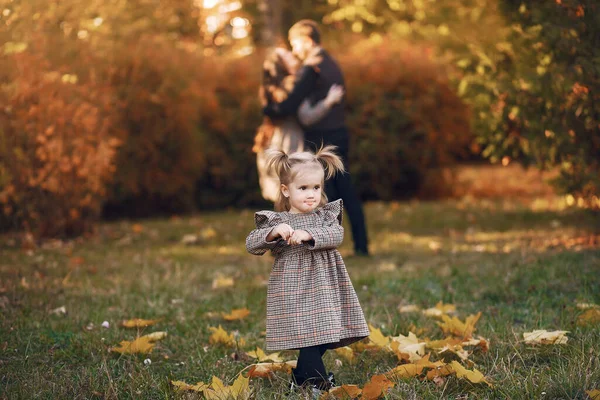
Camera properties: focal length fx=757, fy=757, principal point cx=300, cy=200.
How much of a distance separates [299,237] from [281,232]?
7cm

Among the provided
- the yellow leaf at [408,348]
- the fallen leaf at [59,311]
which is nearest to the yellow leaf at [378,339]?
the yellow leaf at [408,348]

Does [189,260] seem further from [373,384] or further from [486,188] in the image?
[486,188]

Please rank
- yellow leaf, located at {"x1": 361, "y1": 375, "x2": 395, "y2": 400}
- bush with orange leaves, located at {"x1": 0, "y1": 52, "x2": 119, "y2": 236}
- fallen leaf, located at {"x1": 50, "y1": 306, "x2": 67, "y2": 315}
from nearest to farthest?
yellow leaf, located at {"x1": 361, "y1": 375, "x2": 395, "y2": 400}, fallen leaf, located at {"x1": 50, "y1": 306, "x2": 67, "y2": 315}, bush with orange leaves, located at {"x1": 0, "y1": 52, "x2": 119, "y2": 236}

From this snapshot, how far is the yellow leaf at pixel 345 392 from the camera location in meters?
2.85

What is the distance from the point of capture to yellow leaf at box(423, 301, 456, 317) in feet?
13.8

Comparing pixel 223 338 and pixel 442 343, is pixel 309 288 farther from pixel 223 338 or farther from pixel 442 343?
pixel 223 338

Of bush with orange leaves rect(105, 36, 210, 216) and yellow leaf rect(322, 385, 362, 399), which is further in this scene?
bush with orange leaves rect(105, 36, 210, 216)

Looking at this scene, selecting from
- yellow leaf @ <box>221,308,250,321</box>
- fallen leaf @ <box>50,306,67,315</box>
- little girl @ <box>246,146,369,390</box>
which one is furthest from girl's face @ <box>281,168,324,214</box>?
fallen leaf @ <box>50,306,67,315</box>

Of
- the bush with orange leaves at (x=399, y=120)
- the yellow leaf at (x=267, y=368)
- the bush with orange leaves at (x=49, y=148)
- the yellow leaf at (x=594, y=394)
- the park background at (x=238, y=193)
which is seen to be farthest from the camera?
the bush with orange leaves at (x=399, y=120)

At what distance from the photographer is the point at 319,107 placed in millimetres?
5770

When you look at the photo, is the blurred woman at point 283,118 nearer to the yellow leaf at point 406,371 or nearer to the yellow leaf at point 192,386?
the yellow leaf at point 406,371

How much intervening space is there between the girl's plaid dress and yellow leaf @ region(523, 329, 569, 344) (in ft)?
2.89

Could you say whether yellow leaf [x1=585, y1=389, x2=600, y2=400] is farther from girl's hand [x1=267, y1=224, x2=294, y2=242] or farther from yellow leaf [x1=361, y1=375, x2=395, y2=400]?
girl's hand [x1=267, y1=224, x2=294, y2=242]

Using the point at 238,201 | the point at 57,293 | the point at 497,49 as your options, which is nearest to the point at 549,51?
the point at 497,49
